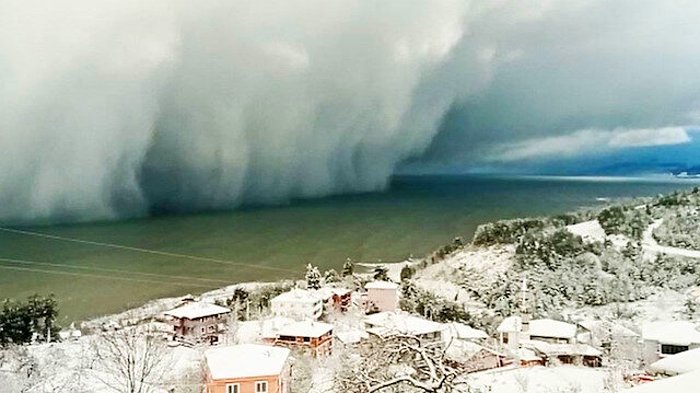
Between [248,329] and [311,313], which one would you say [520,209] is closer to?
[311,313]

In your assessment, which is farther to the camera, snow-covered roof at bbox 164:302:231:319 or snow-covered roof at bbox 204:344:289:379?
snow-covered roof at bbox 164:302:231:319

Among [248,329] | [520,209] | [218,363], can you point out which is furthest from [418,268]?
[218,363]

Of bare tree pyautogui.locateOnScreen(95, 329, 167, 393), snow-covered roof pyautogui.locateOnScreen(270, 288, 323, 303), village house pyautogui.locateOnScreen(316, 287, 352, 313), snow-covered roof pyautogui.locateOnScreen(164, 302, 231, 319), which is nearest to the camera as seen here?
bare tree pyautogui.locateOnScreen(95, 329, 167, 393)

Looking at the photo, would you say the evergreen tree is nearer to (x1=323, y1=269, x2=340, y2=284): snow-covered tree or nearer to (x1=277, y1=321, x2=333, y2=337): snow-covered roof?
(x1=277, y1=321, x2=333, y2=337): snow-covered roof

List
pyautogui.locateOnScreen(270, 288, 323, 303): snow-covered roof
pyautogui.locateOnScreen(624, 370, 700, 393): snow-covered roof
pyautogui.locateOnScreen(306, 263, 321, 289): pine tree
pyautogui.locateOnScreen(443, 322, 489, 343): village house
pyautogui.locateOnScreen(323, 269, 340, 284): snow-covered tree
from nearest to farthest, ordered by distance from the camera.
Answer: pyautogui.locateOnScreen(624, 370, 700, 393): snow-covered roof
pyautogui.locateOnScreen(443, 322, 489, 343): village house
pyautogui.locateOnScreen(270, 288, 323, 303): snow-covered roof
pyautogui.locateOnScreen(306, 263, 321, 289): pine tree
pyautogui.locateOnScreen(323, 269, 340, 284): snow-covered tree

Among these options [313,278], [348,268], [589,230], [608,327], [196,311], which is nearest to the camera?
[608,327]

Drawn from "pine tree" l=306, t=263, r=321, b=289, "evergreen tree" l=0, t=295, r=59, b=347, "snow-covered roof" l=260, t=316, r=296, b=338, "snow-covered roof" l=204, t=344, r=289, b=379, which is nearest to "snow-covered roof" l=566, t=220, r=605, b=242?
"pine tree" l=306, t=263, r=321, b=289

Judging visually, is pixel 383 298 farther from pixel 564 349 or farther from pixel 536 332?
pixel 564 349

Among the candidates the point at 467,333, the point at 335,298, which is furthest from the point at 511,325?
the point at 335,298
